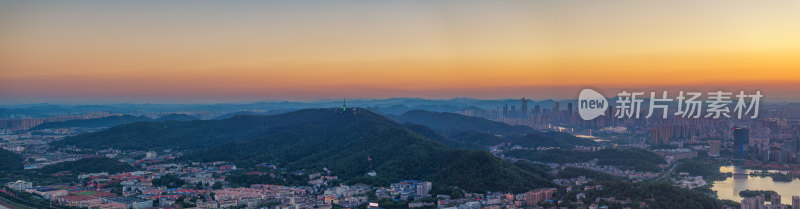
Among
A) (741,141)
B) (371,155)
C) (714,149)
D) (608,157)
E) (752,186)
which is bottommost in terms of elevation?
(752,186)

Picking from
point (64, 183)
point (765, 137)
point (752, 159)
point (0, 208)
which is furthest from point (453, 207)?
point (765, 137)

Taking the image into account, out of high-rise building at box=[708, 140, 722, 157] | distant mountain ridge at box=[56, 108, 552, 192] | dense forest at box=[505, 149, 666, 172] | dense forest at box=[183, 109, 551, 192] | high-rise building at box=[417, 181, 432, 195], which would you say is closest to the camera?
high-rise building at box=[417, 181, 432, 195]

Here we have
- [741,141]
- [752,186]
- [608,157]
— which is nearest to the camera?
[752,186]

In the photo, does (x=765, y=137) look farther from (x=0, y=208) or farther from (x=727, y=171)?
(x=0, y=208)

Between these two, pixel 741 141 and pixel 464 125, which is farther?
pixel 464 125

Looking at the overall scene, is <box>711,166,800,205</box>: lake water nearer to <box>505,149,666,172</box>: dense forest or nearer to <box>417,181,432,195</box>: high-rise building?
<box>505,149,666,172</box>: dense forest

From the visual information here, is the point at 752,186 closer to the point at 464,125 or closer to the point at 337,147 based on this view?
the point at 337,147

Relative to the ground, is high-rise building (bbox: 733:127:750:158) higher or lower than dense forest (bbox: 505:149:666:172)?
higher

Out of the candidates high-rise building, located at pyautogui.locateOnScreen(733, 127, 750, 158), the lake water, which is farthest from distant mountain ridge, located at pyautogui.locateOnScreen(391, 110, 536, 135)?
the lake water

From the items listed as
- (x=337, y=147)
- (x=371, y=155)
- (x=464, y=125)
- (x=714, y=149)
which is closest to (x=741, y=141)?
(x=714, y=149)
